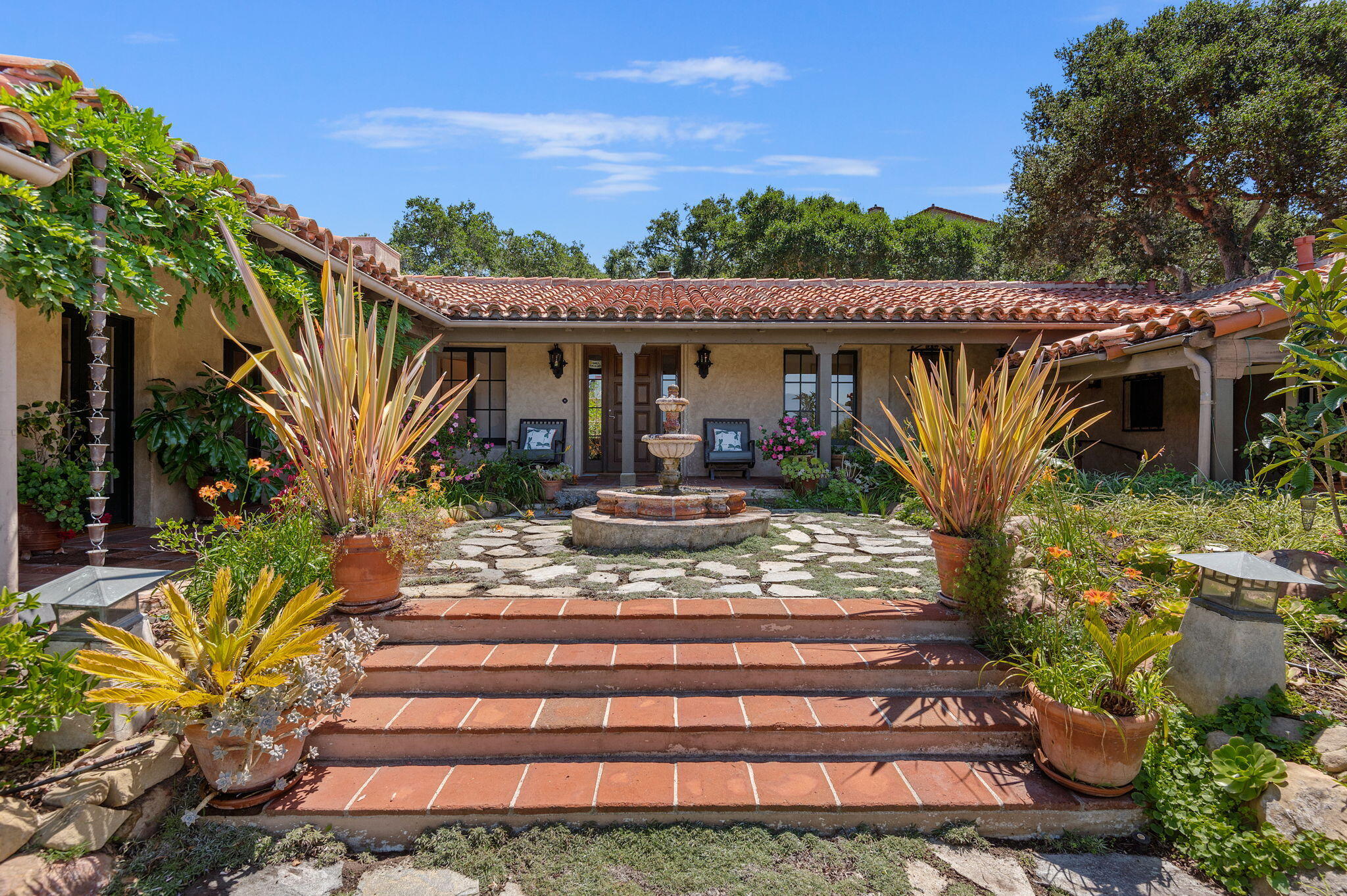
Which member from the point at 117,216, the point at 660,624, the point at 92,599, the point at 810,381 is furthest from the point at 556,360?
the point at 92,599

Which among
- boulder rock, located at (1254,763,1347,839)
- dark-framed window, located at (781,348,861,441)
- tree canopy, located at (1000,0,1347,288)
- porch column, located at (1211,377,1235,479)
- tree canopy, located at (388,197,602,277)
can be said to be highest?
tree canopy, located at (388,197,602,277)

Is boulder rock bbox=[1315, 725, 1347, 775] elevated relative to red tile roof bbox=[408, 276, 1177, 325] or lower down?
lower down

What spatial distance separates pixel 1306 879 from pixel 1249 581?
0.95 meters

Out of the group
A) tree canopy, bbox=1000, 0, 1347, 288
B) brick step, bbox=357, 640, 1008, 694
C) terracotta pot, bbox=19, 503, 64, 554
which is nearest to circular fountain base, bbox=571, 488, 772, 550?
brick step, bbox=357, 640, 1008, 694

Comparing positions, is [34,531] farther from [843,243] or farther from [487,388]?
[843,243]

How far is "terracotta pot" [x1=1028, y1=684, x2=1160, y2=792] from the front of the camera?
211 cm

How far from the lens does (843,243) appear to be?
65.0 feet

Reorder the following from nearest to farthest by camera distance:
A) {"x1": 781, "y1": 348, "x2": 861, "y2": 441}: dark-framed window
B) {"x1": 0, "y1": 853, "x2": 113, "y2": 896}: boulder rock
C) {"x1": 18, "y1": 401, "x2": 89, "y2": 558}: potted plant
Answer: {"x1": 0, "y1": 853, "x2": 113, "y2": 896}: boulder rock → {"x1": 18, "y1": 401, "x2": 89, "y2": 558}: potted plant → {"x1": 781, "y1": 348, "x2": 861, "y2": 441}: dark-framed window

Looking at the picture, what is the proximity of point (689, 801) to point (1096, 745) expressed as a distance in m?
1.46

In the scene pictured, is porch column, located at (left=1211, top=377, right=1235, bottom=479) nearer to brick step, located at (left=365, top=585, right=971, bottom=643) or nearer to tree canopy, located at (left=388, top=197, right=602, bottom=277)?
brick step, located at (left=365, top=585, right=971, bottom=643)

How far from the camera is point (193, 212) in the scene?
10.8 feet

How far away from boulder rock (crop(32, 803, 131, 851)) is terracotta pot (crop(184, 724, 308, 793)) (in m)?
0.26

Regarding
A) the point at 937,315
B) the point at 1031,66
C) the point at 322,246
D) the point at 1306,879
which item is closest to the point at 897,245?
the point at 1031,66

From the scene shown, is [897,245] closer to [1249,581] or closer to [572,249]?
[572,249]
